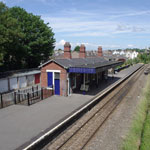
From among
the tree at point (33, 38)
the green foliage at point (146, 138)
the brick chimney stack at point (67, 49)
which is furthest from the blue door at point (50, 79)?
the tree at point (33, 38)

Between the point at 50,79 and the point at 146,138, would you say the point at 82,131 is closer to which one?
the point at 146,138

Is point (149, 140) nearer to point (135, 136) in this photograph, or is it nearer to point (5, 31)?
point (135, 136)

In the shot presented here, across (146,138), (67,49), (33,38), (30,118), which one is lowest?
(146,138)

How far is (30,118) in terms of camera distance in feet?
36.6

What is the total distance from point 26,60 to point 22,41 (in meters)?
4.68

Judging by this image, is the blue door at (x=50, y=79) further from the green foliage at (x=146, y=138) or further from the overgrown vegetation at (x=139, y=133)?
the green foliage at (x=146, y=138)

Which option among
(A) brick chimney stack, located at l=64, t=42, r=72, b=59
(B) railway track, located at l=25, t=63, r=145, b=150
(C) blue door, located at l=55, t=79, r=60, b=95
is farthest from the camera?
(A) brick chimney stack, located at l=64, t=42, r=72, b=59

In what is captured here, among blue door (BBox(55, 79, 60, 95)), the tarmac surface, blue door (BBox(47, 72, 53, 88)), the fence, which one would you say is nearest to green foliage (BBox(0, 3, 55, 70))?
blue door (BBox(47, 72, 53, 88))

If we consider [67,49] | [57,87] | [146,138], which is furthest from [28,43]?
[146,138]

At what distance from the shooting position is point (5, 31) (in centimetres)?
2059

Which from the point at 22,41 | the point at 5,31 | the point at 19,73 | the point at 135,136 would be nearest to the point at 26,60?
the point at 22,41

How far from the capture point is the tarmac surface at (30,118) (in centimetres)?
836

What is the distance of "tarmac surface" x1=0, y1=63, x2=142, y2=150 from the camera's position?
8359 mm

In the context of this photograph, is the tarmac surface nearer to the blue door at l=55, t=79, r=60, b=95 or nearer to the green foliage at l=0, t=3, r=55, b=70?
the blue door at l=55, t=79, r=60, b=95
